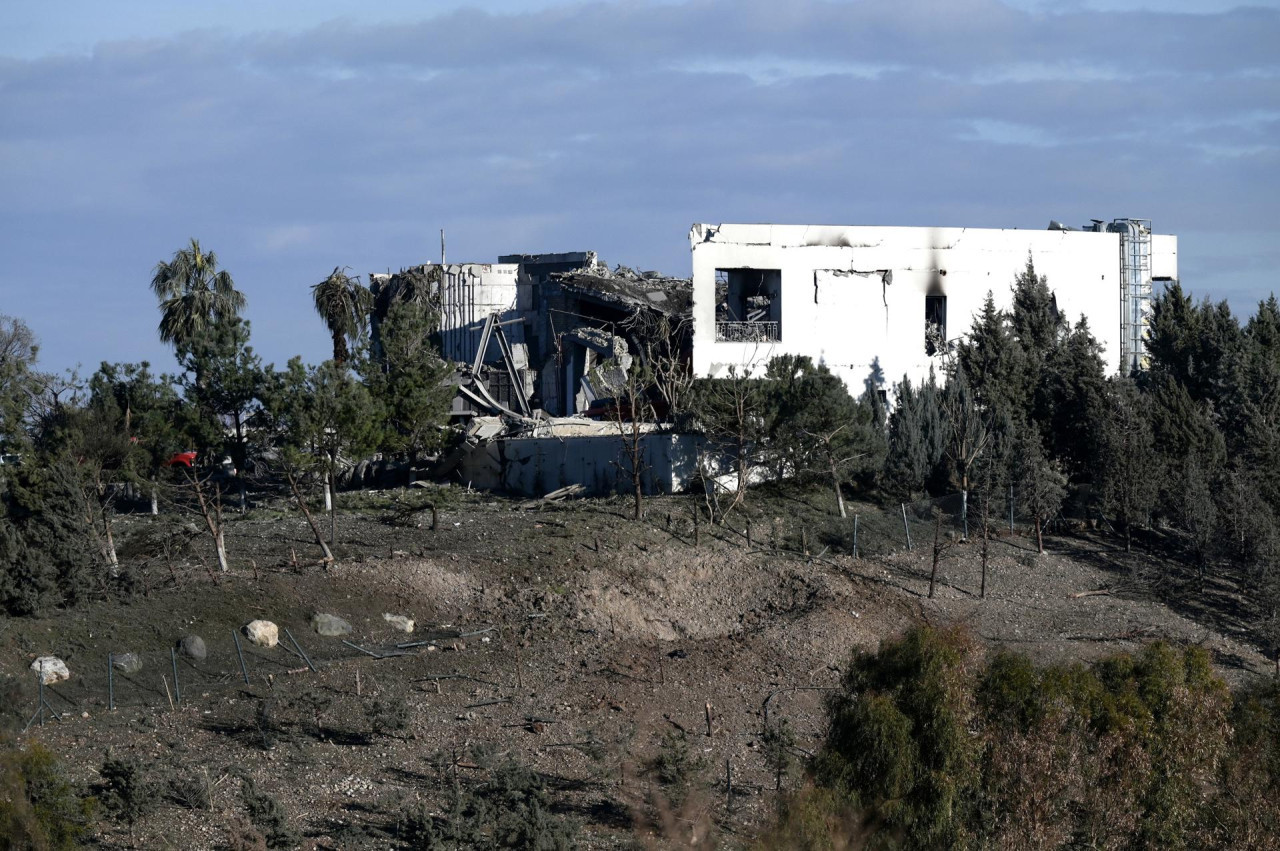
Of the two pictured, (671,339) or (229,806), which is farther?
(671,339)

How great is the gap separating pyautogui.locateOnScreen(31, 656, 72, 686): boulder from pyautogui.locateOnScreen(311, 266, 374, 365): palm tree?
20.1 meters

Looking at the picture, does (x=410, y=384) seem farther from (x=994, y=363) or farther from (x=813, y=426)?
(x=994, y=363)

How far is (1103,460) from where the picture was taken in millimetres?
35062

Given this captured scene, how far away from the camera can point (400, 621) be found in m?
24.9

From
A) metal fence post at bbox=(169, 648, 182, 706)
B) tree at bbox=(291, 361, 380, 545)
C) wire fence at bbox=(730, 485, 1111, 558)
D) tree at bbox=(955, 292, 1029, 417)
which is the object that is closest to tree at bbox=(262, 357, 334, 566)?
tree at bbox=(291, 361, 380, 545)

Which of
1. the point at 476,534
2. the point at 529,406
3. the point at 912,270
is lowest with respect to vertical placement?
the point at 476,534

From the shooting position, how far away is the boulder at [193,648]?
22406mm

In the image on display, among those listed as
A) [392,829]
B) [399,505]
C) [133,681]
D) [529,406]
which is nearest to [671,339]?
[529,406]

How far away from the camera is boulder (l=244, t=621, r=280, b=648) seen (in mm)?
23406

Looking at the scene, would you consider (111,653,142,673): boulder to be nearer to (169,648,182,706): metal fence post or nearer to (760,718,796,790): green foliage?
(169,648,182,706): metal fence post

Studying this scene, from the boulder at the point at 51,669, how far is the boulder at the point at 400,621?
5611 millimetres

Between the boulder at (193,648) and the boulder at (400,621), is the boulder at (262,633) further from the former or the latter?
the boulder at (400,621)

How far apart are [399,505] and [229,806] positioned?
16413 mm

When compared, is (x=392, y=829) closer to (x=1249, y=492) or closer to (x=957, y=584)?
(x=957, y=584)
